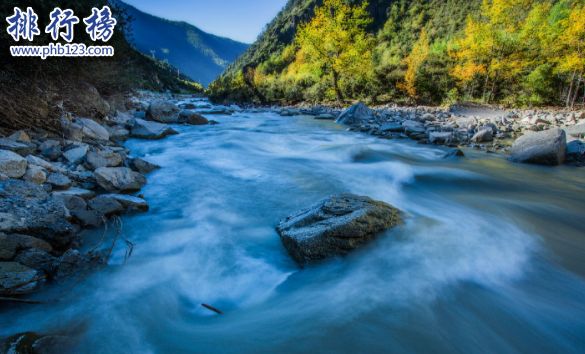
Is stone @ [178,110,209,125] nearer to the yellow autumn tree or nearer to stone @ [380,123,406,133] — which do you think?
stone @ [380,123,406,133]

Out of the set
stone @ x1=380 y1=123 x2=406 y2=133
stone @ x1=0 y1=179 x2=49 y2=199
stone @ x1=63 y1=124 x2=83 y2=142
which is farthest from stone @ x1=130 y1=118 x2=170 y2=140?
stone @ x1=380 y1=123 x2=406 y2=133

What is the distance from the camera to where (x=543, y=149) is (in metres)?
6.40

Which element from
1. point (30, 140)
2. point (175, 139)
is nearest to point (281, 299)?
point (30, 140)

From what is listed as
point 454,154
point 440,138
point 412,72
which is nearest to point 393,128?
point 440,138

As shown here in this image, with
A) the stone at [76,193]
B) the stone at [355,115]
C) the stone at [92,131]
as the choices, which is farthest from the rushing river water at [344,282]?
the stone at [355,115]

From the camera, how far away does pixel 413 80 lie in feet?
73.2

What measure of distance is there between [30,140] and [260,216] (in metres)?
5.00

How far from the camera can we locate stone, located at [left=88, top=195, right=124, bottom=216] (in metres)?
3.42

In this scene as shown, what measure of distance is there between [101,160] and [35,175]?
1.41 meters

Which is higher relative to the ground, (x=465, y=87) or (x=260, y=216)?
(x=465, y=87)

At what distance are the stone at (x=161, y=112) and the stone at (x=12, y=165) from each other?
999 cm

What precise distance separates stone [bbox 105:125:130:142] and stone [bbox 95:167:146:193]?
4306 mm

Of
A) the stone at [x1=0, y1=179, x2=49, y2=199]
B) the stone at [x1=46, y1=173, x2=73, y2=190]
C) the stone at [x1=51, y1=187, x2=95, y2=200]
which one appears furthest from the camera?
the stone at [x1=46, y1=173, x2=73, y2=190]

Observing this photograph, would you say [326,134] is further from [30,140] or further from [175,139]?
[30,140]
